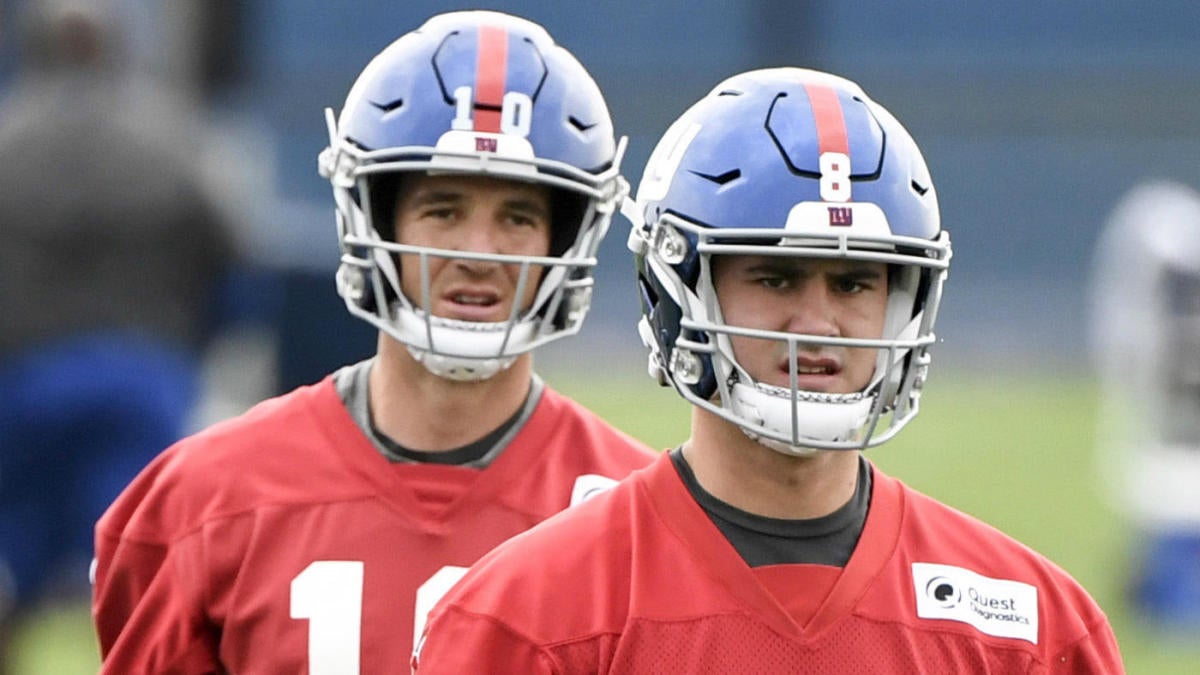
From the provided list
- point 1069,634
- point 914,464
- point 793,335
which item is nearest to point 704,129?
point 793,335

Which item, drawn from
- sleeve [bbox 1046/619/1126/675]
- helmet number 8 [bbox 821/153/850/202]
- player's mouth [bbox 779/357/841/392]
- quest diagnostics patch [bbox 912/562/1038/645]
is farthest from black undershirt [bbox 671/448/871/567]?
helmet number 8 [bbox 821/153/850/202]

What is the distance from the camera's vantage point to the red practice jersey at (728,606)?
3.22 metres

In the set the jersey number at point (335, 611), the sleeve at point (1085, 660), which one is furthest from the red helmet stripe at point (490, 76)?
the sleeve at point (1085, 660)

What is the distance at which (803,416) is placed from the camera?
323cm

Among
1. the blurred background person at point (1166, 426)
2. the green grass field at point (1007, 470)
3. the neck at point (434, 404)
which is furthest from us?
the blurred background person at point (1166, 426)

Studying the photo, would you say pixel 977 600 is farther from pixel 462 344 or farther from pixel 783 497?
pixel 462 344

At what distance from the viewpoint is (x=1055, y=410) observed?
47.5 ft

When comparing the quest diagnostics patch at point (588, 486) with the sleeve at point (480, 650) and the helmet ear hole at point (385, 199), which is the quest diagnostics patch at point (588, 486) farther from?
the sleeve at point (480, 650)

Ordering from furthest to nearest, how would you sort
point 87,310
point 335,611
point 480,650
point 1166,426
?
point 1166,426, point 87,310, point 335,611, point 480,650

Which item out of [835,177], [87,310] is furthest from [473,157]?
[87,310]

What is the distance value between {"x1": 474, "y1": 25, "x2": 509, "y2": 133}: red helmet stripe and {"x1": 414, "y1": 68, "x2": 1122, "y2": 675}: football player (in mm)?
722

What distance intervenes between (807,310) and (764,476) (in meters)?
0.27

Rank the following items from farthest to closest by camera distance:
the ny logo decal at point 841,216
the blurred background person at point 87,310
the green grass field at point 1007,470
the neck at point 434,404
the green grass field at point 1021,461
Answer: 1. the green grass field at point 1021,461
2. the green grass field at point 1007,470
3. the blurred background person at point 87,310
4. the neck at point 434,404
5. the ny logo decal at point 841,216

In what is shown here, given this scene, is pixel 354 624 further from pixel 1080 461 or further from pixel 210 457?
pixel 1080 461
